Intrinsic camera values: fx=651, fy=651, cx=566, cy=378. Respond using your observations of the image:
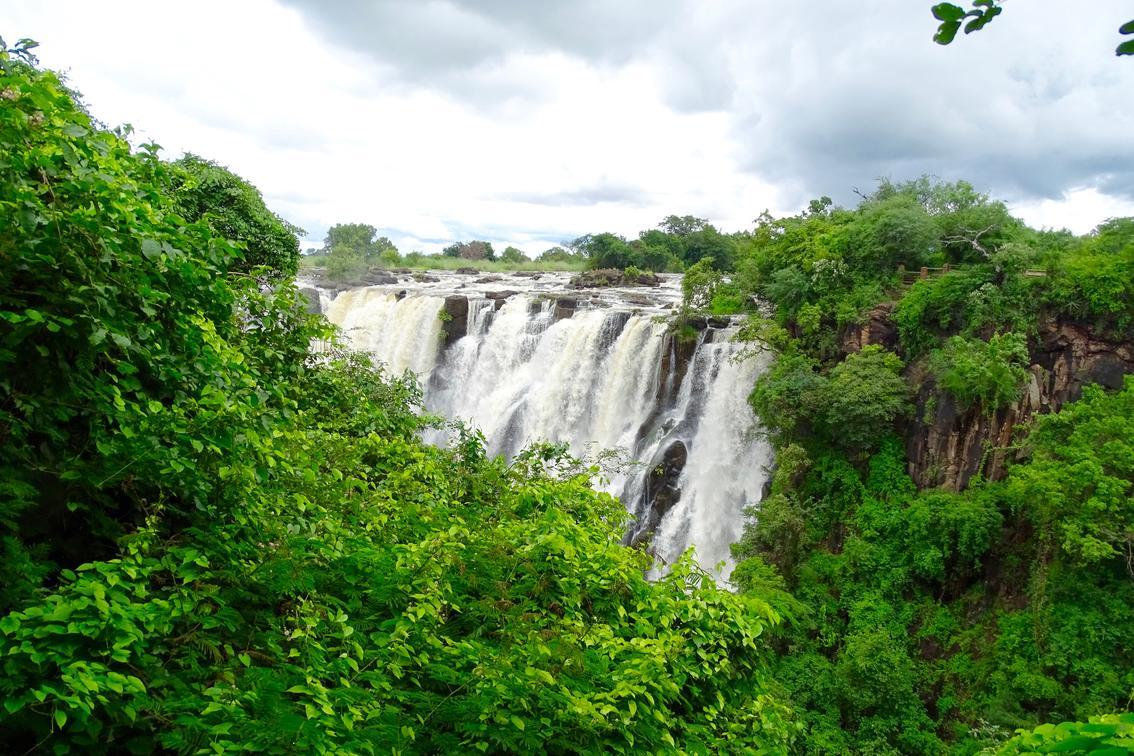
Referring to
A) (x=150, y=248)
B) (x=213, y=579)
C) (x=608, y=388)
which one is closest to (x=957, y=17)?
(x=150, y=248)

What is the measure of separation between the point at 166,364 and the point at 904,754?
11.9 metres

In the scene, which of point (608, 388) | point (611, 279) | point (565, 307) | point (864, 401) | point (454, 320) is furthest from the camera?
point (611, 279)

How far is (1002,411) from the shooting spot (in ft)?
42.5

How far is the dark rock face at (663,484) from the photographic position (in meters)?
16.3

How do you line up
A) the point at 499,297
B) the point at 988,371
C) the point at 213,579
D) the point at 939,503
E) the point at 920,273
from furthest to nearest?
the point at 499,297 → the point at 920,273 → the point at 939,503 → the point at 988,371 → the point at 213,579

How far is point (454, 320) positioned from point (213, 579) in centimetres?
2057

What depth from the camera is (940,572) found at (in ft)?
40.4

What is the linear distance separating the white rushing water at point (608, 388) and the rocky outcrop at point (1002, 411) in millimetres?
3598

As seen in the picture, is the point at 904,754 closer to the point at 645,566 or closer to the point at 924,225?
the point at 645,566

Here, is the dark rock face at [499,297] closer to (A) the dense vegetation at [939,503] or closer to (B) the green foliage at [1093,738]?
(A) the dense vegetation at [939,503]

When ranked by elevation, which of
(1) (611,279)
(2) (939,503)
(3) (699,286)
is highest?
(1) (611,279)

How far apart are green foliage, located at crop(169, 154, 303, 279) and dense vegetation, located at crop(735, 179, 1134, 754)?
11145 mm

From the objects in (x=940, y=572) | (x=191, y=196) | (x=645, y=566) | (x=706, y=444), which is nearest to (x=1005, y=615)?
(x=940, y=572)

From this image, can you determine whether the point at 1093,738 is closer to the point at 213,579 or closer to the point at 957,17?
the point at 957,17
